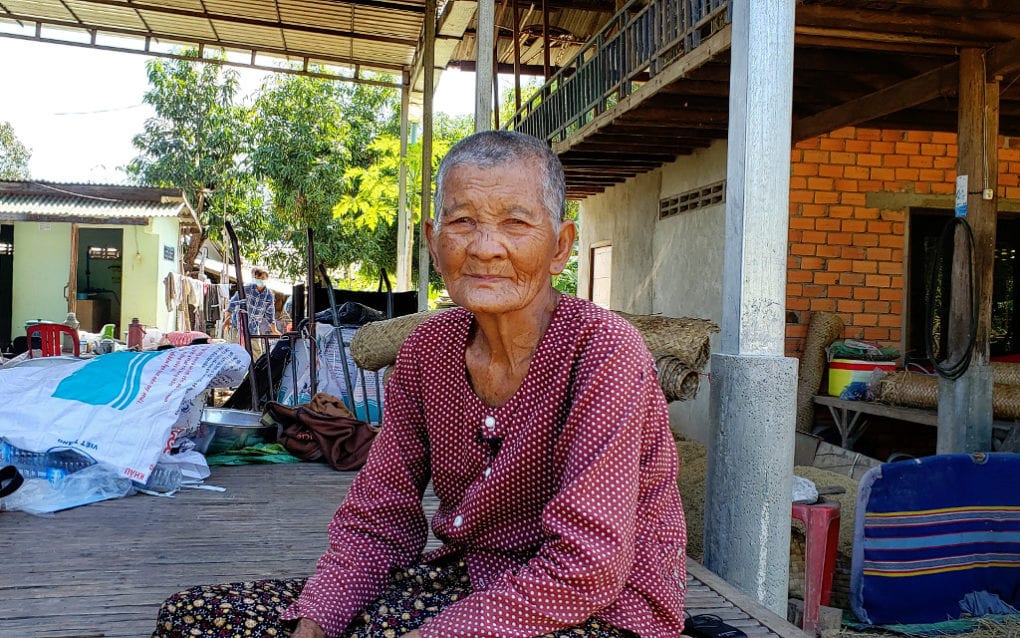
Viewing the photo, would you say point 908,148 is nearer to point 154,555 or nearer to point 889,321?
point 889,321

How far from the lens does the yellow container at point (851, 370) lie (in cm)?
678

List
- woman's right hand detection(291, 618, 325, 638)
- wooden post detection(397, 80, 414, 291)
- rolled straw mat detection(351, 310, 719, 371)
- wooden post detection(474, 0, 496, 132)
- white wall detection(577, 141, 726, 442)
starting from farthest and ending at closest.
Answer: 1. wooden post detection(397, 80, 414, 291)
2. white wall detection(577, 141, 726, 442)
3. wooden post detection(474, 0, 496, 132)
4. rolled straw mat detection(351, 310, 719, 371)
5. woman's right hand detection(291, 618, 325, 638)

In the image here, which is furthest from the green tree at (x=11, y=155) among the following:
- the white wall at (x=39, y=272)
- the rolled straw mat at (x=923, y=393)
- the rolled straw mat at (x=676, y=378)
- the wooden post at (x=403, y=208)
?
the rolled straw mat at (x=676, y=378)

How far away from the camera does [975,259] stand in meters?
5.31

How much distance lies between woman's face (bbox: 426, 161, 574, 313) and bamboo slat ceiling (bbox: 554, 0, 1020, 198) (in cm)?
356

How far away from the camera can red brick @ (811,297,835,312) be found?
7.33 m

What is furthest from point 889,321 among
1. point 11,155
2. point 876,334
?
point 11,155

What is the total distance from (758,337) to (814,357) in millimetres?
4687

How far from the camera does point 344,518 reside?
6.23 feet

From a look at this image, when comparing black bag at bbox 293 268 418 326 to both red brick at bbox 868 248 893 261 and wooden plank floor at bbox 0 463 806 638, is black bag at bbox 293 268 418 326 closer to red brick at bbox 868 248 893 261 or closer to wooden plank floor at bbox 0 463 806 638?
wooden plank floor at bbox 0 463 806 638

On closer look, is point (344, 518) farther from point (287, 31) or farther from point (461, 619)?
point (287, 31)

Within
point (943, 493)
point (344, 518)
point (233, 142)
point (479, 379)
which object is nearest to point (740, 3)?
point (479, 379)

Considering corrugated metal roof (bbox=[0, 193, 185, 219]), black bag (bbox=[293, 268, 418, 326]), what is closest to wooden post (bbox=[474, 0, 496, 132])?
black bag (bbox=[293, 268, 418, 326])

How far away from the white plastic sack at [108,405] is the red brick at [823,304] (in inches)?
195
